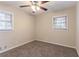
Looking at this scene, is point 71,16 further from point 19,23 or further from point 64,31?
point 19,23

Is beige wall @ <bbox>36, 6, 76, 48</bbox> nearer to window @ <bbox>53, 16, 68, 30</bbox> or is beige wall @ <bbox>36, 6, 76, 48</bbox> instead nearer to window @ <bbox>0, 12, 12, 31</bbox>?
window @ <bbox>53, 16, 68, 30</bbox>

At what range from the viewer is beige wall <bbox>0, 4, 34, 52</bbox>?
286 centimetres

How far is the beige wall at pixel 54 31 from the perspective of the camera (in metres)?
2.74

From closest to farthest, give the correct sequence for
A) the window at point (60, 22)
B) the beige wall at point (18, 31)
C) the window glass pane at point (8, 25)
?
1. the window at point (60, 22)
2. the window glass pane at point (8, 25)
3. the beige wall at point (18, 31)

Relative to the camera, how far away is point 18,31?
3279 millimetres

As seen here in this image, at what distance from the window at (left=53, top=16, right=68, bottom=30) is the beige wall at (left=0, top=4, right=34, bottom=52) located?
2.45ft

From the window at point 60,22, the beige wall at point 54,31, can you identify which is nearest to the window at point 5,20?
Result: the beige wall at point 54,31

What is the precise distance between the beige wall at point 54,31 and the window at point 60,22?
5.3 inches

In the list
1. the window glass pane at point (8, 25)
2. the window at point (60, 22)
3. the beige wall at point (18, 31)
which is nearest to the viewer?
the window at point (60, 22)

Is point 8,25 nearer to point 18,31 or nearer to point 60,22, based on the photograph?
point 18,31

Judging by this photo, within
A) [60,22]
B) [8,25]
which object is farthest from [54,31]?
[8,25]

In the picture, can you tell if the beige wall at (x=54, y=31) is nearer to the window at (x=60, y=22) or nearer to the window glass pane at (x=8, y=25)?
the window at (x=60, y=22)

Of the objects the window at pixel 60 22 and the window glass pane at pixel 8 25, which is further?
the window glass pane at pixel 8 25

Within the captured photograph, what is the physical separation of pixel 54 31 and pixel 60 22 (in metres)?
0.44
